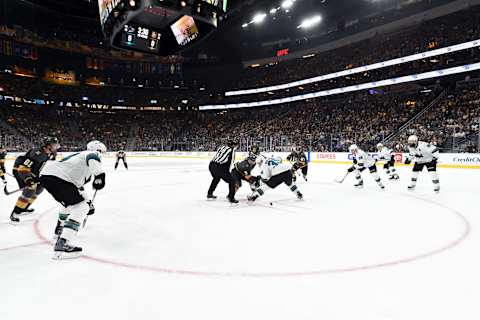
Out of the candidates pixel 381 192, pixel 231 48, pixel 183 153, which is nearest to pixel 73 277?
pixel 381 192

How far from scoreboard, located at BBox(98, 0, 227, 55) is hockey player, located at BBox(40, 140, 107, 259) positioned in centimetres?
669

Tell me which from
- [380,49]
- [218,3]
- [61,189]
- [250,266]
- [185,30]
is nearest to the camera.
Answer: [250,266]

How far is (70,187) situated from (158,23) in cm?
1084

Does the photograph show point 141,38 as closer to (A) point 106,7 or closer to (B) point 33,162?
(A) point 106,7

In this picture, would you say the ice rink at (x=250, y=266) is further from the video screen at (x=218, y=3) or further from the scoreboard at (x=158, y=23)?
the video screen at (x=218, y=3)

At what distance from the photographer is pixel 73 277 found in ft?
8.96

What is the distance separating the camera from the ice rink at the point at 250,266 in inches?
87.0

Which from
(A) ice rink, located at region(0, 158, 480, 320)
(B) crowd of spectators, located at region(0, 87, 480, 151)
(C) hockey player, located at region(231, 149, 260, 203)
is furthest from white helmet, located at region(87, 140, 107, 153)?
(B) crowd of spectators, located at region(0, 87, 480, 151)

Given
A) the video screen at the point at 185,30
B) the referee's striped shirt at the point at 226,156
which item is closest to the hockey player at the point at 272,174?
the referee's striped shirt at the point at 226,156

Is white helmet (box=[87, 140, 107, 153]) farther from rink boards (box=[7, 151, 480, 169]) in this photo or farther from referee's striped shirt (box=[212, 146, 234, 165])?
rink boards (box=[7, 151, 480, 169])

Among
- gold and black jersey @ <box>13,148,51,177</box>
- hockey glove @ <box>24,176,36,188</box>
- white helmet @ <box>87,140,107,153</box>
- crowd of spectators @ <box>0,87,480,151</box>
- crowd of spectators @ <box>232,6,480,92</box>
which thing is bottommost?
hockey glove @ <box>24,176,36,188</box>

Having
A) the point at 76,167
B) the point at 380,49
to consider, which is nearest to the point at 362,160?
the point at 76,167

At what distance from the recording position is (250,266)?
299cm

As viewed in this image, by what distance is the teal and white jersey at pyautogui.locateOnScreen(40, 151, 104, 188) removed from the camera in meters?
3.31
